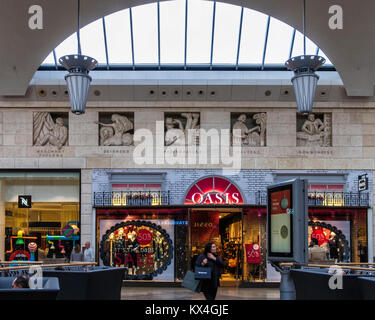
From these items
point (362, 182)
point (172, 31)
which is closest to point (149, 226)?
point (172, 31)

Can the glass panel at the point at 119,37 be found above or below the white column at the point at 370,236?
above

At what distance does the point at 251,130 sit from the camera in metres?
20.7

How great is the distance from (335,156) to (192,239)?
233 inches

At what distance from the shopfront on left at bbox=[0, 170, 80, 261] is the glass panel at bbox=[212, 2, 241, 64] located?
671cm

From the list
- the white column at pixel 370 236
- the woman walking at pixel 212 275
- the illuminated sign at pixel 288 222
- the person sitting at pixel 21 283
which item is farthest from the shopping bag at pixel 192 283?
the white column at pixel 370 236

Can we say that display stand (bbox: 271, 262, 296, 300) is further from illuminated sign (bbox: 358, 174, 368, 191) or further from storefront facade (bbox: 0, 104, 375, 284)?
illuminated sign (bbox: 358, 174, 368, 191)

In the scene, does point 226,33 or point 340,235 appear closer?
point 340,235

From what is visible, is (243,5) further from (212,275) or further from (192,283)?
(192,283)

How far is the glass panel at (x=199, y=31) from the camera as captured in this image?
19.4m

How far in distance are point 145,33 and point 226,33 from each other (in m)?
2.85

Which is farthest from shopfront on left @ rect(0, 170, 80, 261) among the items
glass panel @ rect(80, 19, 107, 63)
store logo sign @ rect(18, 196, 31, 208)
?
glass panel @ rect(80, 19, 107, 63)

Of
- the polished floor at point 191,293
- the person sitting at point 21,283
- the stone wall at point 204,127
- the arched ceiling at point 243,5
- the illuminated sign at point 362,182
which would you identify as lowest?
the polished floor at point 191,293

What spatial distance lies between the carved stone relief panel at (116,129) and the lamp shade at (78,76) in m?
8.95

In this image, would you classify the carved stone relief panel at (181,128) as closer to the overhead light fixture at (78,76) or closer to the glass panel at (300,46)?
the glass panel at (300,46)
